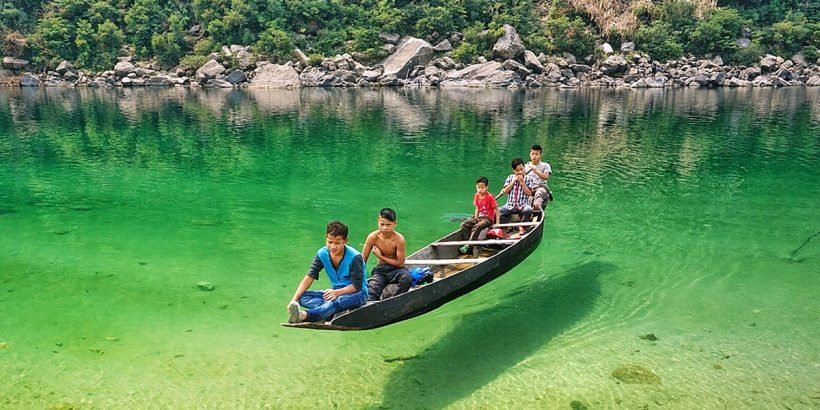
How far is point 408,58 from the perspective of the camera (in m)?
56.1

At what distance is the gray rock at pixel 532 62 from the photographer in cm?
5606

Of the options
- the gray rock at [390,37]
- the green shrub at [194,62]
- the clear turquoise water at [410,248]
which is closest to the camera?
Answer: the clear turquoise water at [410,248]

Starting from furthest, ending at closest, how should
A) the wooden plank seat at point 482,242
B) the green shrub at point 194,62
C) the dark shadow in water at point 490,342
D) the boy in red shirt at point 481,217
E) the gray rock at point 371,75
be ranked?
1. the green shrub at point 194,62
2. the gray rock at point 371,75
3. the boy in red shirt at point 481,217
4. the wooden plank seat at point 482,242
5. the dark shadow in water at point 490,342

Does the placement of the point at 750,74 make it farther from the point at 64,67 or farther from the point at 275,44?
the point at 64,67

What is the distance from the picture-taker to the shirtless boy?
6.77 meters

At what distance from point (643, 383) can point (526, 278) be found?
3.14 metres

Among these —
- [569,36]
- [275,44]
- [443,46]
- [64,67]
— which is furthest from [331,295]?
[64,67]

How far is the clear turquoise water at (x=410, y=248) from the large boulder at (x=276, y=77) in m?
33.5

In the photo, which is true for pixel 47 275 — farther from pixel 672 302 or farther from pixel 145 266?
pixel 672 302

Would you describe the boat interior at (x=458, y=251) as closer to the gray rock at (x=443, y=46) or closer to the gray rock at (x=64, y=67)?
the gray rock at (x=443, y=46)

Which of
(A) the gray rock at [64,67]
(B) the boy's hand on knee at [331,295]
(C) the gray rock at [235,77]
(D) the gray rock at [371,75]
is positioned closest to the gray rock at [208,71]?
(C) the gray rock at [235,77]

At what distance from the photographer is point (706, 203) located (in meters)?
13.9

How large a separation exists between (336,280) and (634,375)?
3479mm

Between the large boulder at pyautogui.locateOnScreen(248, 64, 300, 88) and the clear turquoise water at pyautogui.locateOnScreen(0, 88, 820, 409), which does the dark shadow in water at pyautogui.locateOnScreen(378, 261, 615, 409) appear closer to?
the clear turquoise water at pyautogui.locateOnScreen(0, 88, 820, 409)
